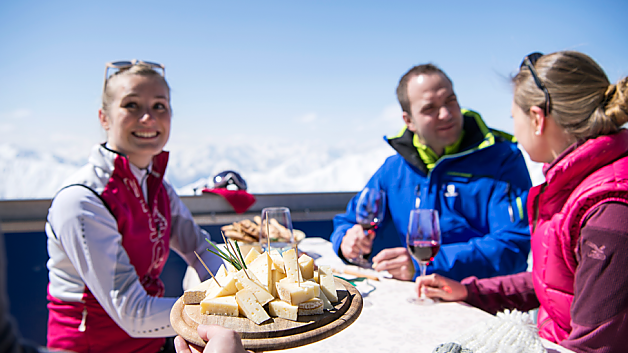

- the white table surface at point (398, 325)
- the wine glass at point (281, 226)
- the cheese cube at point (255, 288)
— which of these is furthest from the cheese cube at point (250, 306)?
the wine glass at point (281, 226)

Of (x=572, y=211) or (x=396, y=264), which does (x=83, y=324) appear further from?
(x=572, y=211)

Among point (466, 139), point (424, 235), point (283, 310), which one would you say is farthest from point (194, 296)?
point (466, 139)

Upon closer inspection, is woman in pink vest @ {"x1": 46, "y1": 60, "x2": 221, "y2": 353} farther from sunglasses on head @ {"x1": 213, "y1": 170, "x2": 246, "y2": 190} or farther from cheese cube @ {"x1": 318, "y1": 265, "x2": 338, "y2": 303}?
sunglasses on head @ {"x1": 213, "y1": 170, "x2": 246, "y2": 190}

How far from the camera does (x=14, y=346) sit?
0.26m

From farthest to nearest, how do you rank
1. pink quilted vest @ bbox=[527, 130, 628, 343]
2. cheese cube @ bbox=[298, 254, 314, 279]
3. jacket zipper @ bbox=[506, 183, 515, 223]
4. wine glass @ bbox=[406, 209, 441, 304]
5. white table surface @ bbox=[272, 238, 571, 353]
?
jacket zipper @ bbox=[506, 183, 515, 223]
wine glass @ bbox=[406, 209, 441, 304]
pink quilted vest @ bbox=[527, 130, 628, 343]
white table surface @ bbox=[272, 238, 571, 353]
cheese cube @ bbox=[298, 254, 314, 279]

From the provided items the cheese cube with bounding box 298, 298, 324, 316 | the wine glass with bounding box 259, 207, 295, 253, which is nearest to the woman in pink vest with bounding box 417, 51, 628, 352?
the wine glass with bounding box 259, 207, 295, 253

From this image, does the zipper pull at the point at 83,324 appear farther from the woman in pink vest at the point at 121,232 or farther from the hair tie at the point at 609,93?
the hair tie at the point at 609,93

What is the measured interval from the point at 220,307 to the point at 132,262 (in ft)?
3.40

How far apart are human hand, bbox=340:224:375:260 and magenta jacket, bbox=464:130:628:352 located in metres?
0.46

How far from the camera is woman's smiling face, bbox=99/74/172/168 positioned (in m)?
1.69

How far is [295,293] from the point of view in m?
0.70

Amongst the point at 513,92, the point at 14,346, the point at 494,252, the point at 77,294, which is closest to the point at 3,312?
the point at 14,346

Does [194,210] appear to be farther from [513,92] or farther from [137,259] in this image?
[513,92]

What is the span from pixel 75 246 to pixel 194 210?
1771 millimetres
